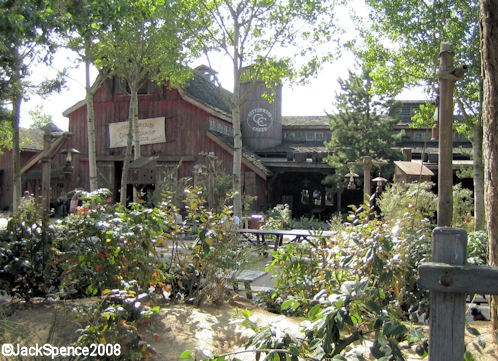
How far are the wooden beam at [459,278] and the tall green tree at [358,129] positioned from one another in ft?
61.7

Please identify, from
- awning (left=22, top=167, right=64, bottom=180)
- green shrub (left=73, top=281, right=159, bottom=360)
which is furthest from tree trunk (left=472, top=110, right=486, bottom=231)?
awning (left=22, top=167, right=64, bottom=180)

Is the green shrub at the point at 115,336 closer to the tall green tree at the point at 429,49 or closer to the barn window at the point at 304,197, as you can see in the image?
the tall green tree at the point at 429,49

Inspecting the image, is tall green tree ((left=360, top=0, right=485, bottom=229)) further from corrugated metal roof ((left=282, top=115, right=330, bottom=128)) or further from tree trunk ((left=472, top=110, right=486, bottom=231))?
corrugated metal roof ((left=282, top=115, right=330, bottom=128))

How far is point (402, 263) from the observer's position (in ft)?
12.4

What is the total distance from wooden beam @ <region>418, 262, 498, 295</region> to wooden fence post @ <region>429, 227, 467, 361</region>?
48mm

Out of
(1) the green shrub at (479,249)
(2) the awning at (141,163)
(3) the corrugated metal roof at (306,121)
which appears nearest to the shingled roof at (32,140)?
(2) the awning at (141,163)

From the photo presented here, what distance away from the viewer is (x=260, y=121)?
25.9 m

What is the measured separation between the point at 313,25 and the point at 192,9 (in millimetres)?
4236

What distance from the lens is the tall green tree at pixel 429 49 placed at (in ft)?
46.1

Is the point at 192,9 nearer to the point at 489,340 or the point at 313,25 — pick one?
the point at 313,25

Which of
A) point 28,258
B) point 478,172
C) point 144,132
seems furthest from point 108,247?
point 144,132

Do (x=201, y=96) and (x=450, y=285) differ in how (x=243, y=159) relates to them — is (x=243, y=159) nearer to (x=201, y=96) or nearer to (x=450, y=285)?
(x=201, y=96)

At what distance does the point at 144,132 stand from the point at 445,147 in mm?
19198

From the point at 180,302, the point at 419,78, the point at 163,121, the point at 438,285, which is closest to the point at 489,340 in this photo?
the point at 438,285
